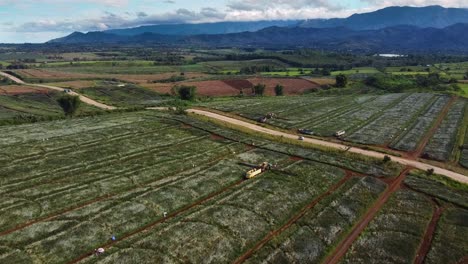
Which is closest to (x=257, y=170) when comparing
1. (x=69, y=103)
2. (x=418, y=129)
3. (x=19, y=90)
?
(x=418, y=129)

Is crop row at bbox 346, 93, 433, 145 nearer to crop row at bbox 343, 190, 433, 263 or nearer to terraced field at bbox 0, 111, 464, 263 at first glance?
terraced field at bbox 0, 111, 464, 263

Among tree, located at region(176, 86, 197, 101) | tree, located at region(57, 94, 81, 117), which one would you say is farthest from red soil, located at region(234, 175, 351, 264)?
tree, located at region(176, 86, 197, 101)

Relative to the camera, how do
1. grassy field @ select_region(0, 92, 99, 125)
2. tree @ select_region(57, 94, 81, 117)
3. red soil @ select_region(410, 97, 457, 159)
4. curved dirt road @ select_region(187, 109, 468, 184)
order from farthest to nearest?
1. grassy field @ select_region(0, 92, 99, 125)
2. tree @ select_region(57, 94, 81, 117)
3. red soil @ select_region(410, 97, 457, 159)
4. curved dirt road @ select_region(187, 109, 468, 184)

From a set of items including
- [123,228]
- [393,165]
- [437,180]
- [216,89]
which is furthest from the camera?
[216,89]

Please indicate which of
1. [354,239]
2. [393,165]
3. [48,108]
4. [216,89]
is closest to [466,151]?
[393,165]

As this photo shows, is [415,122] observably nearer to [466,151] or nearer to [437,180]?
[466,151]

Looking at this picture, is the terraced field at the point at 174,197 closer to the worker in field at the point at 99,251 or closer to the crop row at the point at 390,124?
the worker in field at the point at 99,251

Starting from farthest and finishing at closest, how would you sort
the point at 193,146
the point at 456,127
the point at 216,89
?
the point at 216,89 → the point at 456,127 → the point at 193,146
